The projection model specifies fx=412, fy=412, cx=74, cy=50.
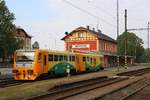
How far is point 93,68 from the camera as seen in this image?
177 ft

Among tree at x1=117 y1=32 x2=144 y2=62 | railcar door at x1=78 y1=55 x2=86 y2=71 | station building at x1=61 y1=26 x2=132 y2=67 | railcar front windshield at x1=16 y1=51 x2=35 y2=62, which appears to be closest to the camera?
railcar front windshield at x1=16 y1=51 x2=35 y2=62

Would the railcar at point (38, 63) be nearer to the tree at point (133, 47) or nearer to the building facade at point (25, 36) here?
the building facade at point (25, 36)

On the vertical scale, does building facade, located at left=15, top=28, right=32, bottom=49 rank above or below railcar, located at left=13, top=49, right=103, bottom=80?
above

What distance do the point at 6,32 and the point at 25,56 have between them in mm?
39239

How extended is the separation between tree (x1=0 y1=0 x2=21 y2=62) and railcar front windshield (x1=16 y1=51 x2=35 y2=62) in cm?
3364

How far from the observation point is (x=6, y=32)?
7088 cm

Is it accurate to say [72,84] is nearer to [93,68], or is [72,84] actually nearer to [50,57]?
[50,57]

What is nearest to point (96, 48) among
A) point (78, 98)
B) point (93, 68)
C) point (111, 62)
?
point (111, 62)

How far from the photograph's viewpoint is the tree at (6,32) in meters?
69.1

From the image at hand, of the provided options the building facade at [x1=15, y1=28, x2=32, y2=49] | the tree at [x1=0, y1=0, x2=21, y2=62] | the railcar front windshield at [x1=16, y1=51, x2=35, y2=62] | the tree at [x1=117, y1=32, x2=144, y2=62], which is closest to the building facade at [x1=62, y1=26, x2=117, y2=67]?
the building facade at [x1=15, y1=28, x2=32, y2=49]

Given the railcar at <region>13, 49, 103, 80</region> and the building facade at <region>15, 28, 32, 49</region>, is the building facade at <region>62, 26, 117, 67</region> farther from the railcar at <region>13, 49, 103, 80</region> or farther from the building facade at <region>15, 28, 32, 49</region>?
the railcar at <region>13, 49, 103, 80</region>

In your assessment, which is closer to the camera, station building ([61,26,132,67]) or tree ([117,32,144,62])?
station building ([61,26,132,67])

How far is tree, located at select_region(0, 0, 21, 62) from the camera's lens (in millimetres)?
69062

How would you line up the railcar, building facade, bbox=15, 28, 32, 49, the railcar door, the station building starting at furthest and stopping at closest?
building facade, bbox=15, 28, 32, 49 → the station building → the railcar door → the railcar
